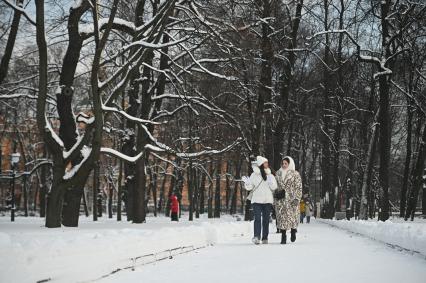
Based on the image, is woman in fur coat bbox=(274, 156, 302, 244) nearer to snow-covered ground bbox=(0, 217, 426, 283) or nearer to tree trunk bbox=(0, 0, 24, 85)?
snow-covered ground bbox=(0, 217, 426, 283)

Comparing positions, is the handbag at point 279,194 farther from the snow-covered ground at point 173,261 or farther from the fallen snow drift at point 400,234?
the fallen snow drift at point 400,234

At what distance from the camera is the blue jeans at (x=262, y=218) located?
12.5 m

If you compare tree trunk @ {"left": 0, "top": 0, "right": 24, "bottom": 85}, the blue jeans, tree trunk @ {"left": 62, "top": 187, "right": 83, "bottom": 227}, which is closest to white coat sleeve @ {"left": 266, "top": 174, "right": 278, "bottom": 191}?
the blue jeans

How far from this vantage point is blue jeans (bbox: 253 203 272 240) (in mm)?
12539

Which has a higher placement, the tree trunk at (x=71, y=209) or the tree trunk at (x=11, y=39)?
the tree trunk at (x=11, y=39)

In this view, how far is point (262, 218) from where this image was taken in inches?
504

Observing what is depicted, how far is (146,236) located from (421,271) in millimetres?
3988

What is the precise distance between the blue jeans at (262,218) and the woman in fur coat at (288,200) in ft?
1.27

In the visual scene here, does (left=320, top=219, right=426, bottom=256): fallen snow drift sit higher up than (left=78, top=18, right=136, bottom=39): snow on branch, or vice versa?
(left=78, top=18, right=136, bottom=39): snow on branch

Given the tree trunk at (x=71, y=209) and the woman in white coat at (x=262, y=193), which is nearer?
the woman in white coat at (x=262, y=193)

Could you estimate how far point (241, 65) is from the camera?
17.1 meters

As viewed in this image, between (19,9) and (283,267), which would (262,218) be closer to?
(283,267)

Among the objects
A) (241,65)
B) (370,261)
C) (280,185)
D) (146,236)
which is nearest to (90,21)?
(241,65)

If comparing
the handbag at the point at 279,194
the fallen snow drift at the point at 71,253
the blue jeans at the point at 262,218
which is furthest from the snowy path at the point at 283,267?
the handbag at the point at 279,194
